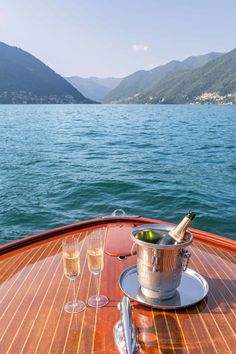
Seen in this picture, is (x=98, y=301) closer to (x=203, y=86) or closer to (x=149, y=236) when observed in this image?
(x=149, y=236)

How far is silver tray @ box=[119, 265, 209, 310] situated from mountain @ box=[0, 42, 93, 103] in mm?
127382

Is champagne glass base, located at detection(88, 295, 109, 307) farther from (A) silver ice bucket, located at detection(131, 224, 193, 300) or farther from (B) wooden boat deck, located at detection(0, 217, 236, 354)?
(A) silver ice bucket, located at detection(131, 224, 193, 300)

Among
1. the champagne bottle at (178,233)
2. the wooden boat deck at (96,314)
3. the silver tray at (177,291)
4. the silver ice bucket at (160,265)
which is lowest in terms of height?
the wooden boat deck at (96,314)

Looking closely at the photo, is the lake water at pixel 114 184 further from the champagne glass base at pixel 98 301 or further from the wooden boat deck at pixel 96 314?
the champagne glass base at pixel 98 301

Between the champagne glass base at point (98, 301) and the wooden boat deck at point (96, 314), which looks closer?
the wooden boat deck at point (96, 314)

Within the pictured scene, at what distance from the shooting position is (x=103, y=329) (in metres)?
1.76

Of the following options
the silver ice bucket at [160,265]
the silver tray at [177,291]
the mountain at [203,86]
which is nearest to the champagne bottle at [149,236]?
the silver ice bucket at [160,265]

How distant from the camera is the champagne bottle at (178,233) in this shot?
1.71 metres

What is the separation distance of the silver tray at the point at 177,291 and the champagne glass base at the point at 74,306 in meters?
0.27

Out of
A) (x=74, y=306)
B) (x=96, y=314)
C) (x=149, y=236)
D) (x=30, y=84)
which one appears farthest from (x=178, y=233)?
(x=30, y=84)

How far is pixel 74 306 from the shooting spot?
198 centimetres

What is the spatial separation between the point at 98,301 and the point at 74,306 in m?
0.15

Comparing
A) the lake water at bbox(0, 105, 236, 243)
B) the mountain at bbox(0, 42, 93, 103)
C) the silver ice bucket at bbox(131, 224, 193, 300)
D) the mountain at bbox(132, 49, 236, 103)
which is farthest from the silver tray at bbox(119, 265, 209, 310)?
the mountain at bbox(132, 49, 236, 103)

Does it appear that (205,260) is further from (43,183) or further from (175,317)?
(43,183)
